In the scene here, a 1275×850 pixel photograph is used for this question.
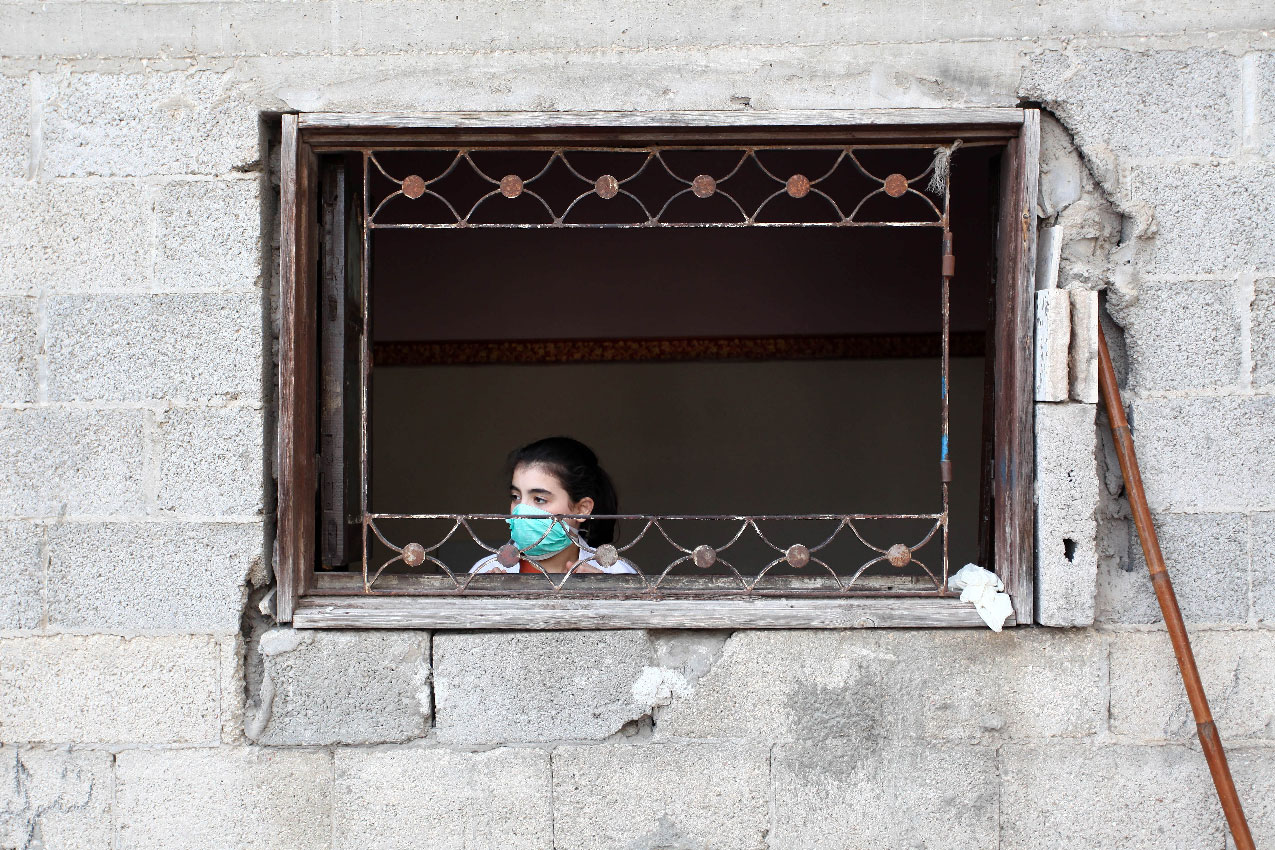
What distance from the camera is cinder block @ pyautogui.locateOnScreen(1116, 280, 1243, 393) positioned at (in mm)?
2365

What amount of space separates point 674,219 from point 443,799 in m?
3.61

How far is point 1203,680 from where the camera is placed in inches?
94.0

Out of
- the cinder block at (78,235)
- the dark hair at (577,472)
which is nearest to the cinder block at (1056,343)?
the dark hair at (577,472)

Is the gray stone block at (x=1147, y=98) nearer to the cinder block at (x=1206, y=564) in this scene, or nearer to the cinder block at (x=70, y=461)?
the cinder block at (x=1206, y=564)

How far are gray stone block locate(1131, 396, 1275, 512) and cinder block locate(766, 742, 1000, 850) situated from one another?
0.79 m

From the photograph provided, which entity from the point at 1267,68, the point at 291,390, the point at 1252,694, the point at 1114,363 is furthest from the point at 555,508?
the point at 1267,68

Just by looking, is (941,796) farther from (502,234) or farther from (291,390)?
(502,234)

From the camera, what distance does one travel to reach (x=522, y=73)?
240 centimetres

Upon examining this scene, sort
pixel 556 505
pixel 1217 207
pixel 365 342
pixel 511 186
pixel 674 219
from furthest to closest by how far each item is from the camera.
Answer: pixel 674 219 < pixel 556 505 < pixel 365 342 < pixel 511 186 < pixel 1217 207

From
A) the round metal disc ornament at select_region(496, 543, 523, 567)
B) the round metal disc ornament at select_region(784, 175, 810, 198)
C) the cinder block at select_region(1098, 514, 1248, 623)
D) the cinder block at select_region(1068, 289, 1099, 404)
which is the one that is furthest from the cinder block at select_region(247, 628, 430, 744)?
the cinder block at select_region(1098, 514, 1248, 623)

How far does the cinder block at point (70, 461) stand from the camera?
2.41 meters

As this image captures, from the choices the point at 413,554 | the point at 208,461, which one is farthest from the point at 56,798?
the point at 413,554

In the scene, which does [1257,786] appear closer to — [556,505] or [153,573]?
[556,505]

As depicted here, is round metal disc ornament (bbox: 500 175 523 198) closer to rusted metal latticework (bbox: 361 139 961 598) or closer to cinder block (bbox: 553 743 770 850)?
rusted metal latticework (bbox: 361 139 961 598)
